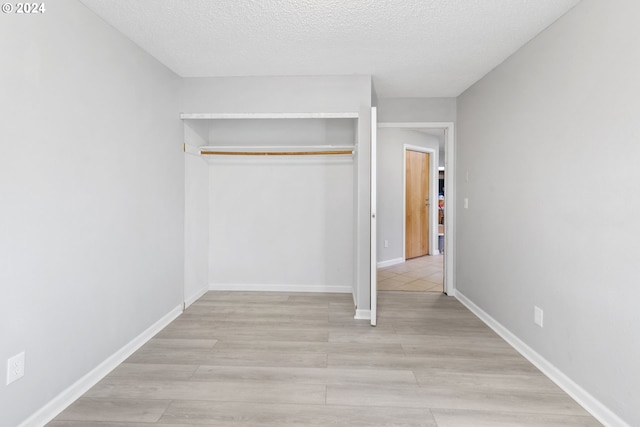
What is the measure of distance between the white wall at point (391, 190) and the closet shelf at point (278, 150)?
162 centimetres

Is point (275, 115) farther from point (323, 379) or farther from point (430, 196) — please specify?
point (430, 196)

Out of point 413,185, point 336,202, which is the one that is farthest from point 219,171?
point 413,185

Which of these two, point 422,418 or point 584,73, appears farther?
point 584,73

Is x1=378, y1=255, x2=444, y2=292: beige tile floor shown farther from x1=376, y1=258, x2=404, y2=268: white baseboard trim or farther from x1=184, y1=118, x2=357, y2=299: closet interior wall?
x1=184, y1=118, x2=357, y2=299: closet interior wall

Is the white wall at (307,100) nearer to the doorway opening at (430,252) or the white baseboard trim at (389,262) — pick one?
the doorway opening at (430,252)

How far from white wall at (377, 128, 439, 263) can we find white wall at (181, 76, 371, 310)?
2.10 metres

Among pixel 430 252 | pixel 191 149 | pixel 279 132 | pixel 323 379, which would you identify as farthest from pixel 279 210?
pixel 430 252

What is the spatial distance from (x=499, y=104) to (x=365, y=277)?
1931 mm

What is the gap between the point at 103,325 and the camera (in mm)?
2211

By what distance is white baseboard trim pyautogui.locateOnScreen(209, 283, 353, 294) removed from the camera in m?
4.01

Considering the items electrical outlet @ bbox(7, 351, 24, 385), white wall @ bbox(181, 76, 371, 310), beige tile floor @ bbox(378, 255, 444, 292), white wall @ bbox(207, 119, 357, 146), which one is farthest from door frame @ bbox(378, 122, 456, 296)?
electrical outlet @ bbox(7, 351, 24, 385)

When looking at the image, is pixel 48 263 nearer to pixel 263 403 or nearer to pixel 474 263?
Answer: pixel 263 403

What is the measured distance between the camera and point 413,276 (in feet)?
16.1

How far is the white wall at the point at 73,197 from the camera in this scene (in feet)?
5.18
